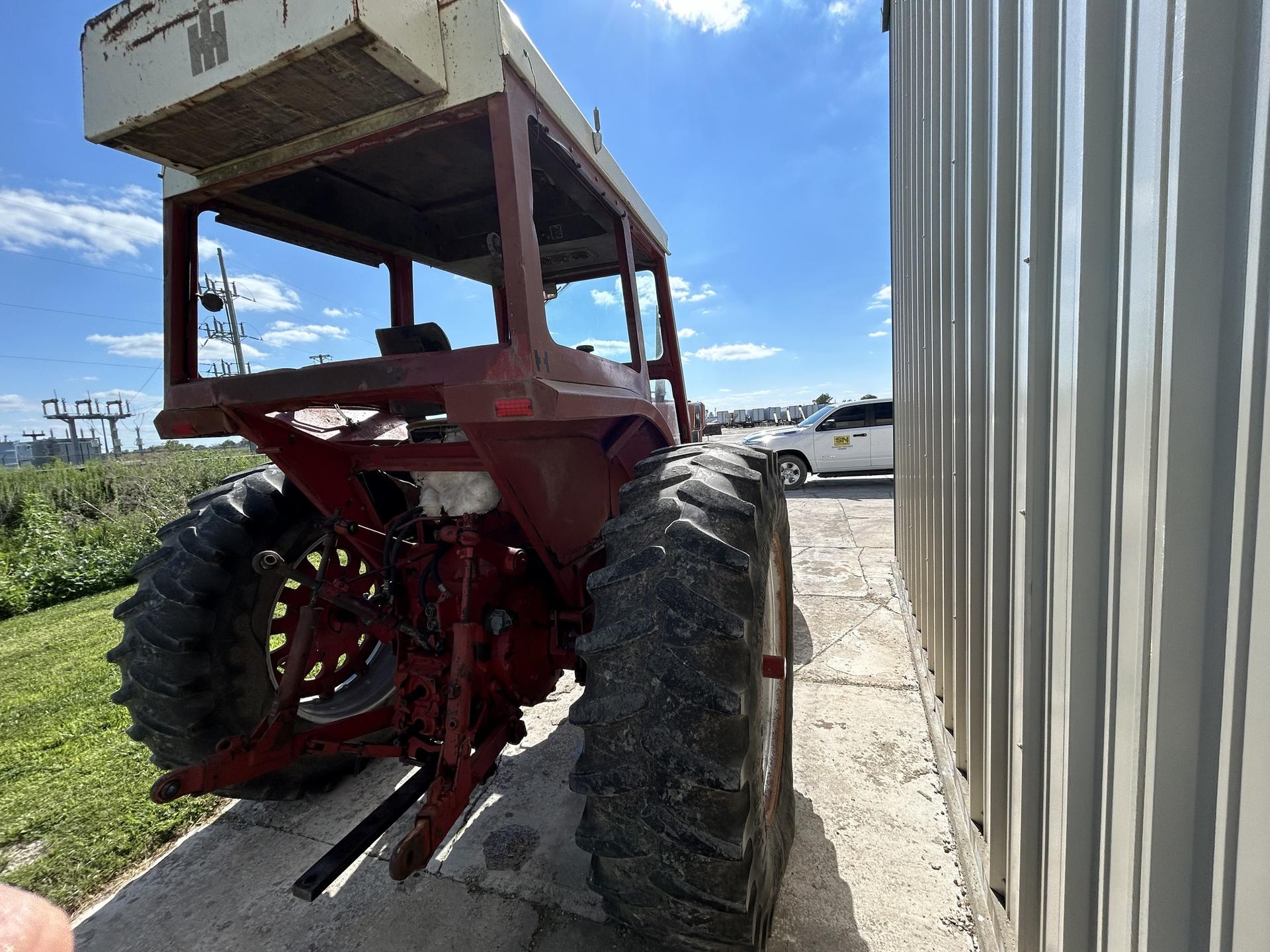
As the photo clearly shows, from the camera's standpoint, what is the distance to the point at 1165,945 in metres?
1.00

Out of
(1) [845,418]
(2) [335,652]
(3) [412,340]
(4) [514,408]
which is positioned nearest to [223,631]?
(2) [335,652]

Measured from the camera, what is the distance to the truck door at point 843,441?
1191cm

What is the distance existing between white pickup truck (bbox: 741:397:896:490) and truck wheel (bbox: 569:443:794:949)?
10.2m

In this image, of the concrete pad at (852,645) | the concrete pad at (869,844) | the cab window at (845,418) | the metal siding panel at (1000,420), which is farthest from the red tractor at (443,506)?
the cab window at (845,418)

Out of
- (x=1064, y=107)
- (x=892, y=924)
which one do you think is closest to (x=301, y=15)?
(x=1064, y=107)

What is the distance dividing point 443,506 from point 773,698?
150 cm

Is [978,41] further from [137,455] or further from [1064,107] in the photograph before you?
[137,455]

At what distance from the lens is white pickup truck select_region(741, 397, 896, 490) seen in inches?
463

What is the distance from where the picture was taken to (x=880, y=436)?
462 inches

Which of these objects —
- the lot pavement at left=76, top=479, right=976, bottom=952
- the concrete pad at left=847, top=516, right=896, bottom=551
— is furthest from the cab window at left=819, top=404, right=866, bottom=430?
the lot pavement at left=76, top=479, right=976, bottom=952

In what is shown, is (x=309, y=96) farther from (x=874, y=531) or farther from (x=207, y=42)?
(x=874, y=531)

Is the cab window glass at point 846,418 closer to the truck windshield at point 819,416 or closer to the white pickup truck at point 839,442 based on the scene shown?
the white pickup truck at point 839,442

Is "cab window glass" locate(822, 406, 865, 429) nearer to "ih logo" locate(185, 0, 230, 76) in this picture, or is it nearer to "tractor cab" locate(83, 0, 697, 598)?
"tractor cab" locate(83, 0, 697, 598)

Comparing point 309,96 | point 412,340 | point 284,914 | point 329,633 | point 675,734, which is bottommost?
point 284,914
